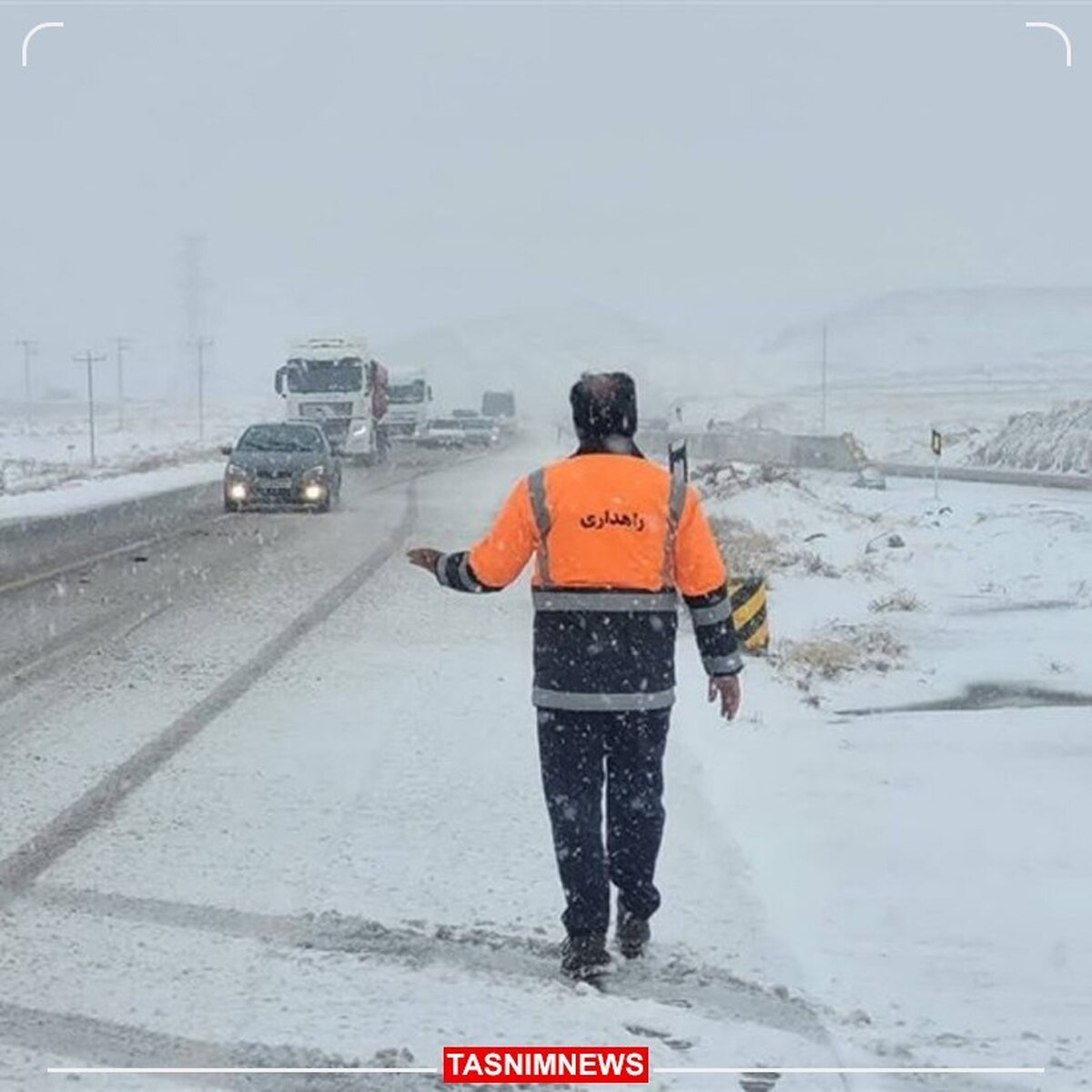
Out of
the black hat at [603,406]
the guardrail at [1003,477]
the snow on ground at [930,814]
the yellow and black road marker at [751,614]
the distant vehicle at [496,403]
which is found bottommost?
the snow on ground at [930,814]

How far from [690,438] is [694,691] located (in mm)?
48023

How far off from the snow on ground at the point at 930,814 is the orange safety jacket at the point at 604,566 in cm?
119

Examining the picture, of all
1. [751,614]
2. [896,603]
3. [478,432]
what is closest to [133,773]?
[751,614]

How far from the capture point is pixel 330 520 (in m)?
26.0

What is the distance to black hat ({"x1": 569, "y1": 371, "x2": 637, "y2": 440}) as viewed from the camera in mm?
5219

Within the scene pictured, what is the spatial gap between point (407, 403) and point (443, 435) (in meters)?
2.92

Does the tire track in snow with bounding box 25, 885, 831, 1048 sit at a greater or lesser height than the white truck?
lesser

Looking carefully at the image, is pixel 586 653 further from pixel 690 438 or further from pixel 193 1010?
pixel 690 438

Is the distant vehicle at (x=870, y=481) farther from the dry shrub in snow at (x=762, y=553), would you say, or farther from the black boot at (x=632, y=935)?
the black boot at (x=632, y=935)

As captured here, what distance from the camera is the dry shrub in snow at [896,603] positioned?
15195 millimetres

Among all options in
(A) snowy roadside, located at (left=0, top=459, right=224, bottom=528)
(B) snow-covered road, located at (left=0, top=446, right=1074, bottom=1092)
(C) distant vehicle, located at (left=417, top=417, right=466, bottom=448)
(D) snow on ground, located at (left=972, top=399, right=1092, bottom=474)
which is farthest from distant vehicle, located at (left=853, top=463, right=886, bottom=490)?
(C) distant vehicle, located at (left=417, top=417, right=466, bottom=448)

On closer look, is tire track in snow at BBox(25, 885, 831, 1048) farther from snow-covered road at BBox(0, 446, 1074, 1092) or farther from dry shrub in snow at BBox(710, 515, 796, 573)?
dry shrub in snow at BBox(710, 515, 796, 573)

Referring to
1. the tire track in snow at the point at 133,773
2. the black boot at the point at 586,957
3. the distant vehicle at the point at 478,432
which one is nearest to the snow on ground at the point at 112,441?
the distant vehicle at the point at 478,432

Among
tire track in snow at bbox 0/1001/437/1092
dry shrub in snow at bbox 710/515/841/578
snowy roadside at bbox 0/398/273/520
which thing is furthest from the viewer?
snowy roadside at bbox 0/398/273/520
